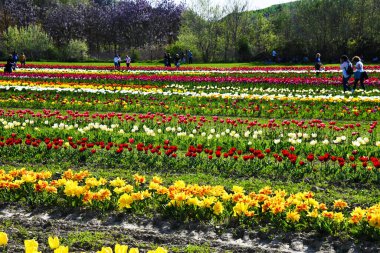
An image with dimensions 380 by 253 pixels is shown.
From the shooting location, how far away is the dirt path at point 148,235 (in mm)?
4996

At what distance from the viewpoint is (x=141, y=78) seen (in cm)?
2498

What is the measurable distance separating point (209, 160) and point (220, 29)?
58.0 meters

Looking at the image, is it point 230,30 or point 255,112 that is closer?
point 255,112

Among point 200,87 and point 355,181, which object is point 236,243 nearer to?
point 355,181

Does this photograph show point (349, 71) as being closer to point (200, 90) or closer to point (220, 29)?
point (200, 90)

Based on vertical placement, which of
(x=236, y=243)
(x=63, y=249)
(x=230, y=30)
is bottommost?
(x=236, y=243)

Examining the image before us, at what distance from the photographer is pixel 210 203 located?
5.49 meters

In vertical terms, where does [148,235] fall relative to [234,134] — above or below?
below

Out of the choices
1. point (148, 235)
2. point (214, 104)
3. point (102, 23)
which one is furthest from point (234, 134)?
point (102, 23)

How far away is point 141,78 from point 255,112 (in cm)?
1128

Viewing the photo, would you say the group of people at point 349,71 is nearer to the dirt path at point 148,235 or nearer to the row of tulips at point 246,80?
the row of tulips at point 246,80

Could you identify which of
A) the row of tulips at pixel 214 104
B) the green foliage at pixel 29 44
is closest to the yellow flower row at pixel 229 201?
the row of tulips at pixel 214 104

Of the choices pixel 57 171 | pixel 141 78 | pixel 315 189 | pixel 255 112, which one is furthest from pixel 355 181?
pixel 141 78

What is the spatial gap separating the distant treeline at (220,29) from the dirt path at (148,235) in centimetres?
4897
